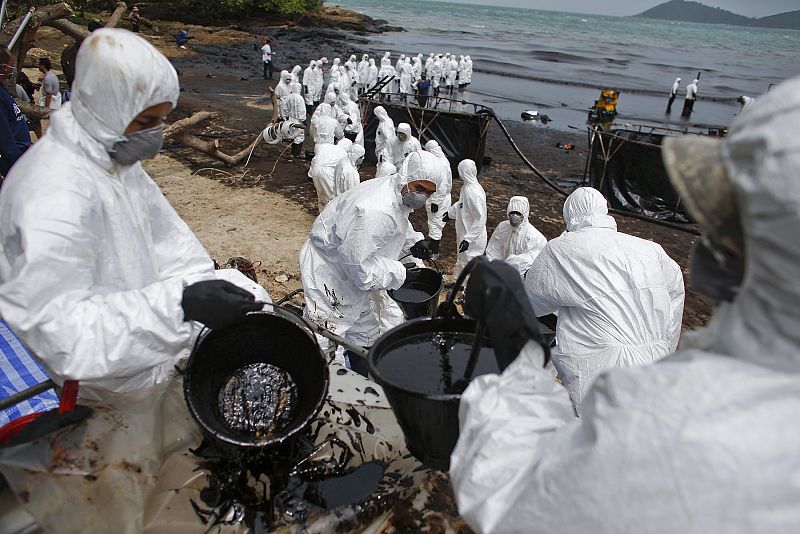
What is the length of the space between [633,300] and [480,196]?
4.28 metres

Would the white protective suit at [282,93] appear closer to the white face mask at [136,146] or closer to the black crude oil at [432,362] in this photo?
the white face mask at [136,146]

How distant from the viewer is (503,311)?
1.40 meters

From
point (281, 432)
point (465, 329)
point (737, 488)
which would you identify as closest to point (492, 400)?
point (737, 488)

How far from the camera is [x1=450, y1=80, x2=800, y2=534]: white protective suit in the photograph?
A: 86 cm

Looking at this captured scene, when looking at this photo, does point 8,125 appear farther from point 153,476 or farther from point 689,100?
point 689,100

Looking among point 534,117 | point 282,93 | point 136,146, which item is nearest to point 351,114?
point 282,93

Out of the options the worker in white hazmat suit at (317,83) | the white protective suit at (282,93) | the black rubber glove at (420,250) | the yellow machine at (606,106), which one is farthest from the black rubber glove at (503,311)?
the yellow machine at (606,106)

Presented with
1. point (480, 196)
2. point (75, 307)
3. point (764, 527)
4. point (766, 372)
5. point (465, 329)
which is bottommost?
point (480, 196)

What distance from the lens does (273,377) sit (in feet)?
6.66

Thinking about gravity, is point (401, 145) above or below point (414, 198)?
below

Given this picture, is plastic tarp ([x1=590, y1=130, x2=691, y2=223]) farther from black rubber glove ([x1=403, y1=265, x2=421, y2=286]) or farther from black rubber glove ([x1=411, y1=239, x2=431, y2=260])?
black rubber glove ([x1=403, y1=265, x2=421, y2=286])

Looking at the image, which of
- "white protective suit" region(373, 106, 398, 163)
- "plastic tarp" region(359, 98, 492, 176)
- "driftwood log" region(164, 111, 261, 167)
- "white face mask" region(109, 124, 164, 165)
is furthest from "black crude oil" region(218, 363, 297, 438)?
"plastic tarp" region(359, 98, 492, 176)

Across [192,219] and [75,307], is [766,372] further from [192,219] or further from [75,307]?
[192,219]

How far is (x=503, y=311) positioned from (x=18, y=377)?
3083 millimetres
